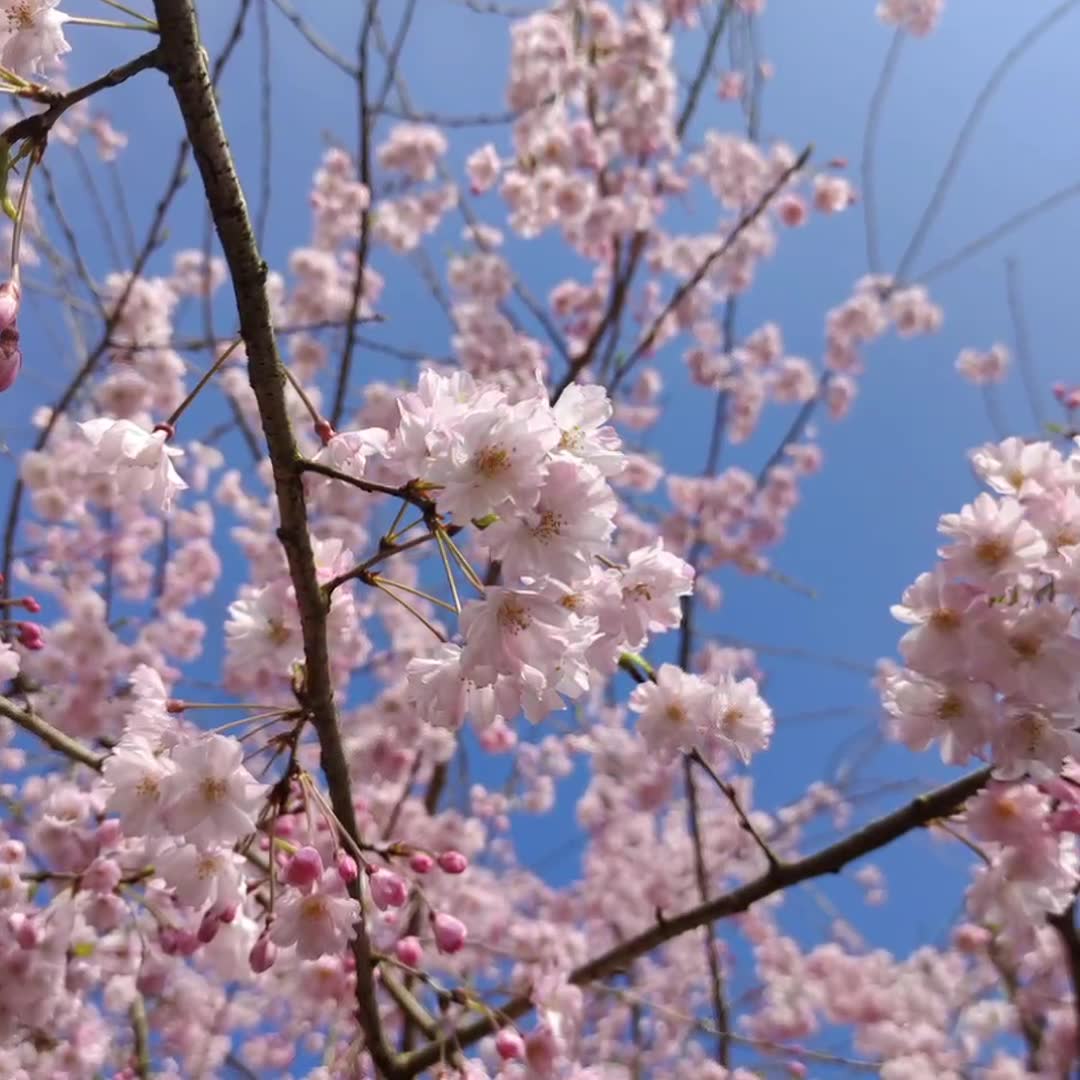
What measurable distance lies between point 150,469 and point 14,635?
2.89 ft

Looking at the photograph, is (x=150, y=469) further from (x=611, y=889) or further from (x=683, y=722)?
(x=611, y=889)

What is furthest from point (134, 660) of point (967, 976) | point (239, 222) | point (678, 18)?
point (967, 976)

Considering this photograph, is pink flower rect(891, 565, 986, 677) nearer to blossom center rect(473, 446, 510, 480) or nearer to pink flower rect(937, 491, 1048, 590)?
pink flower rect(937, 491, 1048, 590)

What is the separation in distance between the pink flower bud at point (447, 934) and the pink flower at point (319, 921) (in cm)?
27

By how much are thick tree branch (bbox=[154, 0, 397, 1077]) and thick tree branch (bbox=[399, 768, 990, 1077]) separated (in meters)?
0.93

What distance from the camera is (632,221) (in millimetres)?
6207

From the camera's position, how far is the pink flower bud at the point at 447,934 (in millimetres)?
1922

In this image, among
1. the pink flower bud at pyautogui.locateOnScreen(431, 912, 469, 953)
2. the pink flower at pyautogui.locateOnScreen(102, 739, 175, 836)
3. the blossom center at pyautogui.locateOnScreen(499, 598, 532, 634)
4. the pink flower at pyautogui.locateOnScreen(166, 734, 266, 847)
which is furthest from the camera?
the pink flower bud at pyautogui.locateOnScreen(431, 912, 469, 953)

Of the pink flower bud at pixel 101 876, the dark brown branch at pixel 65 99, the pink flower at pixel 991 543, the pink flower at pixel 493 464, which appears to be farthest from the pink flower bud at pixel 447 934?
the dark brown branch at pixel 65 99

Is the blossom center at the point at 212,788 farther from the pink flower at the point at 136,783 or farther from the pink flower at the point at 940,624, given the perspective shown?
the pink flower at the point at 940,624

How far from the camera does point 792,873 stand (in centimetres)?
200

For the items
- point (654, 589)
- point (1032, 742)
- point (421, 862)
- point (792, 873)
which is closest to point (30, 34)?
point (654, 589)

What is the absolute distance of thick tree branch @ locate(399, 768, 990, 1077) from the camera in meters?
1.93

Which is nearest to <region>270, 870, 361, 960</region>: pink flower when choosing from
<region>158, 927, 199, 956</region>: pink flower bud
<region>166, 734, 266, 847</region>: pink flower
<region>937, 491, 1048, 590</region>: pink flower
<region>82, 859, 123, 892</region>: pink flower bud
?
<region>166, 734, 266, 847</region>: pink flower
